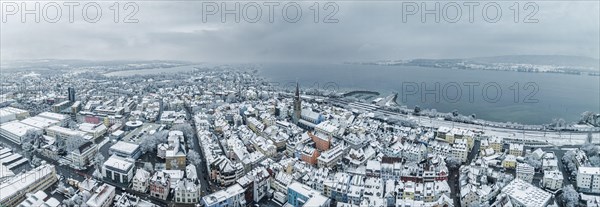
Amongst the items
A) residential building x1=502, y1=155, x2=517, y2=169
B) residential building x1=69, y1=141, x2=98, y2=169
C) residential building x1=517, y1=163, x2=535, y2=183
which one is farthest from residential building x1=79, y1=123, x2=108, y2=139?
residential building x1=517, y1=163, x2=535, y2=183

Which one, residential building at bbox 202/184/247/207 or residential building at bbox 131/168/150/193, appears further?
residential building at bbox 131/168/150/193

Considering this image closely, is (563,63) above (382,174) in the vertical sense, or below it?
above

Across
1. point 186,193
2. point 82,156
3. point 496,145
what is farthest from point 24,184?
point 496,145

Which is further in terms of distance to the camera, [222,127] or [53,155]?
[222,127]

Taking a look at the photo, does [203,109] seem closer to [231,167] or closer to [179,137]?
[179,137]

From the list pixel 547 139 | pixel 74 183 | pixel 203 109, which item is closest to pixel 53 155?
pixel 74 183

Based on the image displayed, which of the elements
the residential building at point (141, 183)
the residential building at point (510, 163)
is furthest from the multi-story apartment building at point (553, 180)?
the residential building at point (141, 183)

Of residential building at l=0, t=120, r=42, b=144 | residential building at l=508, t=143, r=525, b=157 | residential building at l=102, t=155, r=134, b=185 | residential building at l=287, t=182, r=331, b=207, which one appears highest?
residential building at l=0, t=120, r=42, b=144

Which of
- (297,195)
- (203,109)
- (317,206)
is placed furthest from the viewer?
(203,109)

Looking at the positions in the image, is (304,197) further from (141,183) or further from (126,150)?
(126,150)

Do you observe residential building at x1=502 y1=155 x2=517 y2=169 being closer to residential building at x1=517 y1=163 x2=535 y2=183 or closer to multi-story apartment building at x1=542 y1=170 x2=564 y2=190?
residential building at x1=517 y1=163 x2=535 y2=183

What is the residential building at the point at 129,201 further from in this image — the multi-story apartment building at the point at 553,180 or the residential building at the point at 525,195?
the multi-story apartment building at the point at 553,180
